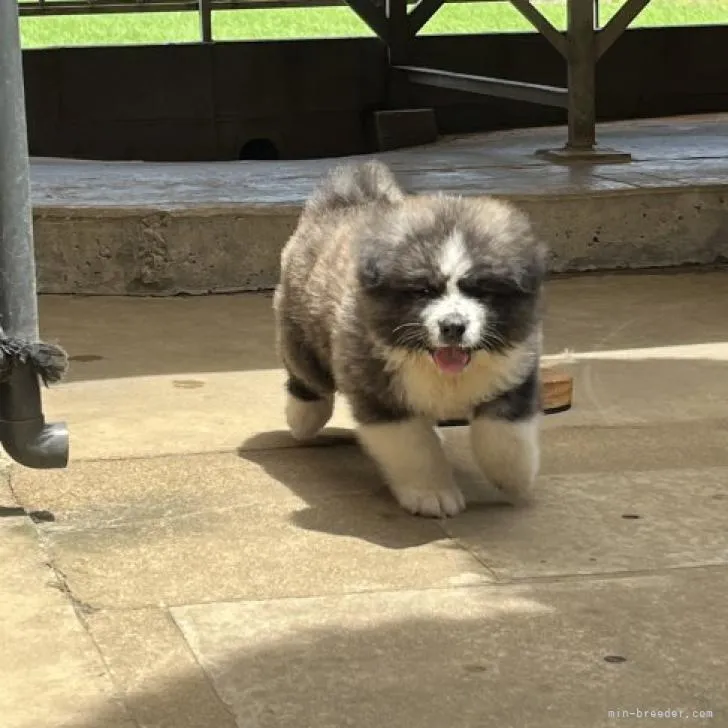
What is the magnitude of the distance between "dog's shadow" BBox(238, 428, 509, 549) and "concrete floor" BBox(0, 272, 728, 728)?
0.01 metres

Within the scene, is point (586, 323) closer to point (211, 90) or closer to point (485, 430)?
point (485, 430)

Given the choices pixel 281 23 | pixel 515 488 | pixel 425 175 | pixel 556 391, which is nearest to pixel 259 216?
pixel 425 175

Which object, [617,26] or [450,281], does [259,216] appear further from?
[450,281]

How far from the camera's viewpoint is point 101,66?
13.5m

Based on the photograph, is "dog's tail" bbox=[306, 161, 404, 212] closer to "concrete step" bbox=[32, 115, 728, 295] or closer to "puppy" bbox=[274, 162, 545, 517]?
"puppy" bbox=[274, 162, 545, 517]

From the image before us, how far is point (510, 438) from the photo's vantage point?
4711 millimetres

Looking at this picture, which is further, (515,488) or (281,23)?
(281,23)

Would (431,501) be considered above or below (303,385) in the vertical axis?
below

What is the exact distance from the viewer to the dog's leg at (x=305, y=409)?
548cm

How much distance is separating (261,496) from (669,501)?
126 centimetres

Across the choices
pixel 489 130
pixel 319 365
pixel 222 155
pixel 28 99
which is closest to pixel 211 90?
pixel 222 155

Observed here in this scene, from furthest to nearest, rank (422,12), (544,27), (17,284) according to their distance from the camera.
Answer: (422,12)
(544,27)
(17,284)

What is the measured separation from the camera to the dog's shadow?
4609 millimetres

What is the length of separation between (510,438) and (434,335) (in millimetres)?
525
